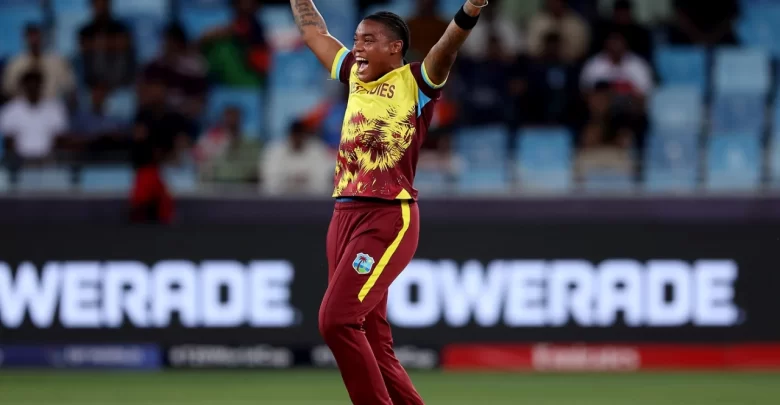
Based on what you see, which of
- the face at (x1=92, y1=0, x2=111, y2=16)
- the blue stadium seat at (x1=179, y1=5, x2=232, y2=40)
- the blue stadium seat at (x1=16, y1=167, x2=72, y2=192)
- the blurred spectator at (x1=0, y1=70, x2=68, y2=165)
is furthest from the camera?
the blue stadium seat at (x1=179, y1=5, x2=232, y2=40)

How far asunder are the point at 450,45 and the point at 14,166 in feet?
21.6

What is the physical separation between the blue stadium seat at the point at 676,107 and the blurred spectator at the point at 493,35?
144 cm

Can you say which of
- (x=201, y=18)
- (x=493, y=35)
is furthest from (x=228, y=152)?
(x=493, y=35)

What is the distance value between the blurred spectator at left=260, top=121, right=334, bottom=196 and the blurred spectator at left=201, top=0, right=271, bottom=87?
149 centimetres

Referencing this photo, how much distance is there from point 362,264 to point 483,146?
5.97 meters

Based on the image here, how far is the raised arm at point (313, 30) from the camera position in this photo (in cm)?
638

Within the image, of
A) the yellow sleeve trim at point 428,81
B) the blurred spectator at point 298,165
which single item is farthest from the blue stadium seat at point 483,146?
the yellow sleeve trim at point 428,81

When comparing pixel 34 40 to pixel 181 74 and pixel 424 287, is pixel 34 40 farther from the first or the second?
pixel 424 287

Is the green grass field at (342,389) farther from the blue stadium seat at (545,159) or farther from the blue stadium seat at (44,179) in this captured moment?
the blue stadium seat at (545,159)

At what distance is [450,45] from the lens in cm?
551

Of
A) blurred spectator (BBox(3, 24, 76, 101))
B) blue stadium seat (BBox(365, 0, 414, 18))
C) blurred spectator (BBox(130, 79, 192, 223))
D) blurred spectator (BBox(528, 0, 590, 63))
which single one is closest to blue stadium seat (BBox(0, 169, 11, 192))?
blurred spectator (BBox(130, 79, 192, 223))

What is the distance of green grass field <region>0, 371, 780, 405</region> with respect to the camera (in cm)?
842

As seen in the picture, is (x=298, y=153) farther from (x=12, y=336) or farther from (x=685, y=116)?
(x=685, y=116)

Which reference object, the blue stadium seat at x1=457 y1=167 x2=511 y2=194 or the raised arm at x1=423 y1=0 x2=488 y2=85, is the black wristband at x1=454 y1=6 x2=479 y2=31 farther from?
the blue stadium seat at x1=457 y1=167 x2=511 y2=194
